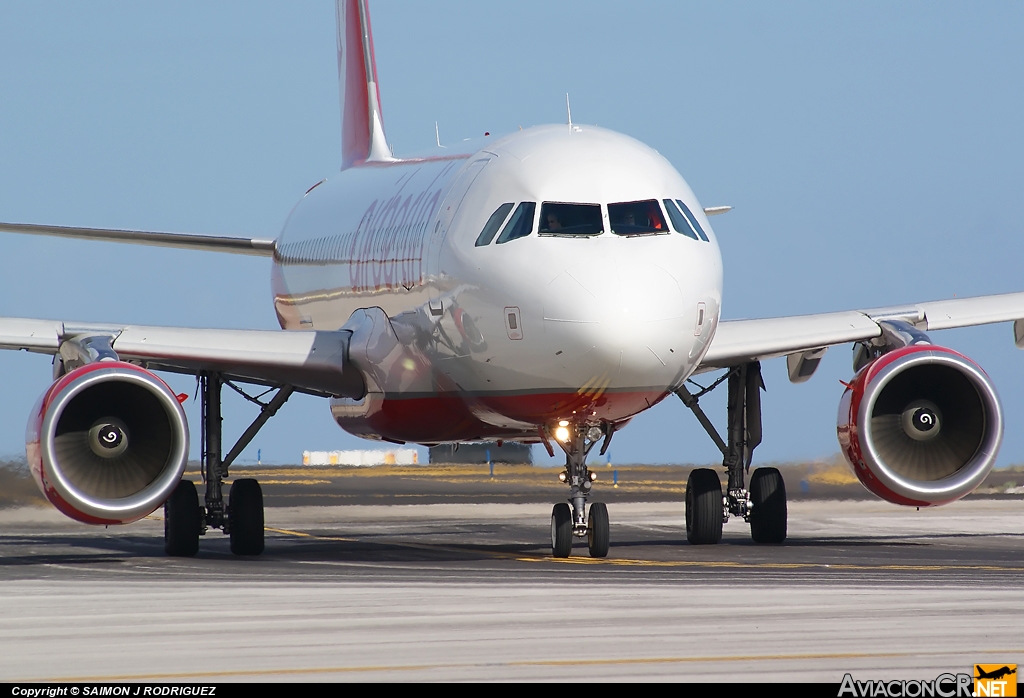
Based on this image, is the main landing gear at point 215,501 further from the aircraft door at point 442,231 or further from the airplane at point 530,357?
the aircraft door at point 442,231

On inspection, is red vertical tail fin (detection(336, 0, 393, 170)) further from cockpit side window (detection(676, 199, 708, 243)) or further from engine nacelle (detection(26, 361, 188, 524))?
cockpit side window (detection(676, 199, 708, 243))

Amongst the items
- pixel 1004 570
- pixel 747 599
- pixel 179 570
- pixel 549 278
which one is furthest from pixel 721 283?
pixel 179 570

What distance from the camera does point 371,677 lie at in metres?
7.81

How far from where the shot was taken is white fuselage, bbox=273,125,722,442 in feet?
46.3

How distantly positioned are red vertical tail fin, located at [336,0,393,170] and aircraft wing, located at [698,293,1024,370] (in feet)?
35.7

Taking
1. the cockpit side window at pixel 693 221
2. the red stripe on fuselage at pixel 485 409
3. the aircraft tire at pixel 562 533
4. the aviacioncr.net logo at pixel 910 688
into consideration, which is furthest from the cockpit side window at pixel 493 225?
the aviacioncr.net logo at pixel 910 688

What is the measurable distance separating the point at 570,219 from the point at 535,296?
3.07 feet

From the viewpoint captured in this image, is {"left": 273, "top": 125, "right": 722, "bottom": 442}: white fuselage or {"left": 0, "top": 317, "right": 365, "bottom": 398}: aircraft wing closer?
{"left": 273, "top": 125, "right": 722, "bottom": 442}: white fuselage

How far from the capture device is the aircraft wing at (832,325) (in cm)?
1753

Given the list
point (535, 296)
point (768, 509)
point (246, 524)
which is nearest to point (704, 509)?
point (768, 509)

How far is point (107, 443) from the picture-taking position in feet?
50.9

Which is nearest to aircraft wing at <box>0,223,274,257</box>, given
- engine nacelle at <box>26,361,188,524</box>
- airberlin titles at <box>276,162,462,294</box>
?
airberlin titles at <box>276,162,462,294</box>

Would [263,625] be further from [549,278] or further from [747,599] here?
[549,278]

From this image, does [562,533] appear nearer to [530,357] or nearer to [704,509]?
[530,357]
